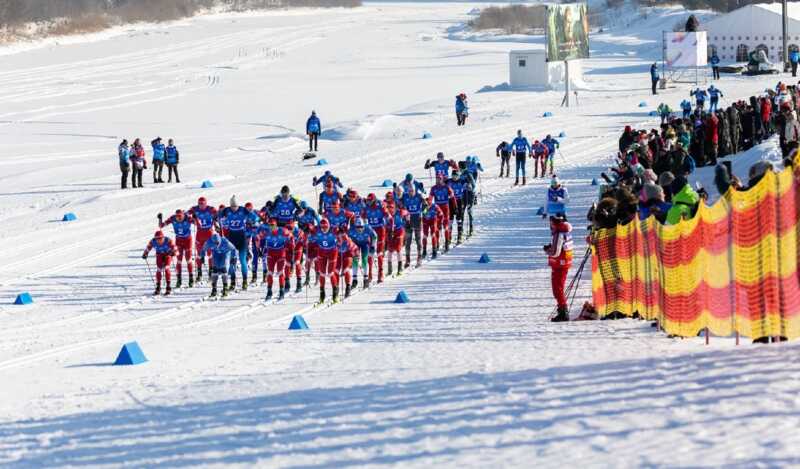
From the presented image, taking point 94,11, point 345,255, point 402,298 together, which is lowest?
point 402,298

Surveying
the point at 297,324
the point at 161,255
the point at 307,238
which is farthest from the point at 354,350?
the point at 161,255

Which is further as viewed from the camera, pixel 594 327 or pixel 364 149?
pixel 364 149

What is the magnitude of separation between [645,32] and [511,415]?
3868 inches

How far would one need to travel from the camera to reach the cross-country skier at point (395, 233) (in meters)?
23.9

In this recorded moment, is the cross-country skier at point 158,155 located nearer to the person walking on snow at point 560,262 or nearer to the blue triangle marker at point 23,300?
the blue triangle marker at point 23,300

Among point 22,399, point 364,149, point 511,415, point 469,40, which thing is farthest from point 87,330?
point 469,40

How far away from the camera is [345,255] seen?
70.1ft

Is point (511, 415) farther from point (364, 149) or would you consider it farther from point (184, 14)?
point (184, 14)

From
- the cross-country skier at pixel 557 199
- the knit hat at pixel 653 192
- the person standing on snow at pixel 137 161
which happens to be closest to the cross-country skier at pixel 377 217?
the cross-country skier at pixel 557 199

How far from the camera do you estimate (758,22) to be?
63.7m

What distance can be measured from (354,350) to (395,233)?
31.5ft

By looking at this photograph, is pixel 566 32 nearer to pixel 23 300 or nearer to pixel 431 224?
pixel 431 224

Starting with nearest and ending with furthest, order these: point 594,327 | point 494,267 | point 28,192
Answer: point 594,327, point 494,267, point 28,192

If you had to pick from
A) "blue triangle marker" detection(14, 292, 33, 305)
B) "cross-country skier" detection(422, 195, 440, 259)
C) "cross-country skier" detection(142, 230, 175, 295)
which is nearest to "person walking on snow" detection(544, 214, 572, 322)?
"cross-country skier" detection(142, 230, 175, 295)
